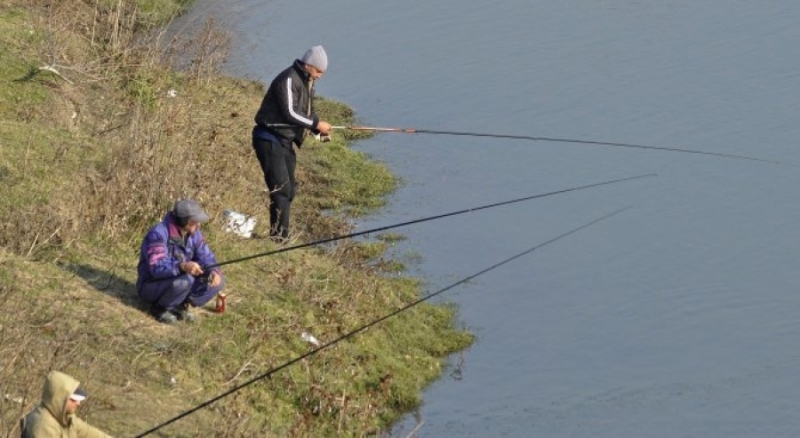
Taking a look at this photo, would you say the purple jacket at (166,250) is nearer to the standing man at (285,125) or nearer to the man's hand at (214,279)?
the man's hand at (214,279)

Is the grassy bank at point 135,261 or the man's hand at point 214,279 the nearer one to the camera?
the grassy bank at point 135,261

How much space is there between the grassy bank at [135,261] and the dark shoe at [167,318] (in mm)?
70

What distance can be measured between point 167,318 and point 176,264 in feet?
1.33

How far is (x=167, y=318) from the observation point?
31.5 ft

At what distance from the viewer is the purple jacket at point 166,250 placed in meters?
9.38

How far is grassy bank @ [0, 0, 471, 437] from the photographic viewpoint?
28.9 feet

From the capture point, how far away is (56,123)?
13031mm

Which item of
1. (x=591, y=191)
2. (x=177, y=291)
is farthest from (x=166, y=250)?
(x=591, y=191)

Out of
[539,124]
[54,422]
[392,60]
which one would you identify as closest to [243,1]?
[392,60]

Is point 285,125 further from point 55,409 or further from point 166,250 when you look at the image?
point 55,409

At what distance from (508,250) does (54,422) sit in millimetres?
6781

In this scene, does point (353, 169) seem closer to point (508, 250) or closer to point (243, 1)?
point (508, 250)

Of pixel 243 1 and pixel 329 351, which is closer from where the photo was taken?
pixel 329 351

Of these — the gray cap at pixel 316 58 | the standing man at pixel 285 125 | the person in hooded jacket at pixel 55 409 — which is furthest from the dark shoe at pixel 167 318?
the person in hooded jacket at pixel 55 409
